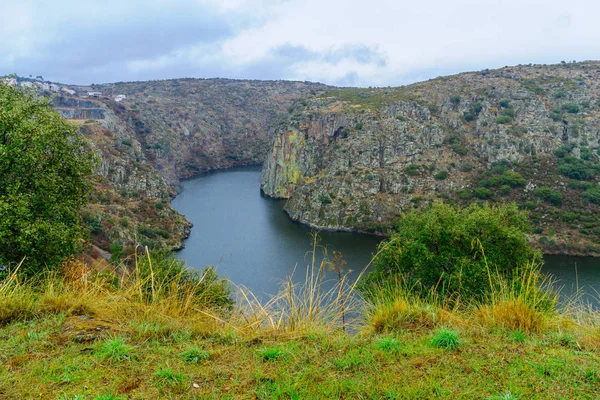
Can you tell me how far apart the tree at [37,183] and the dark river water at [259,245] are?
13737mm

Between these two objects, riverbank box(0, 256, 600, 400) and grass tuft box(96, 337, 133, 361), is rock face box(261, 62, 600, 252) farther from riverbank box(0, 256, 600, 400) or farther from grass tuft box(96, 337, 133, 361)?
grass tuft box(96, 337, 133, 361)

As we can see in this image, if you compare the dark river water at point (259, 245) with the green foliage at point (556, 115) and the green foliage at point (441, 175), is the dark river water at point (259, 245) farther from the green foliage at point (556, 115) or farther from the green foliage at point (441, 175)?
the green foliage at point (556, 115)

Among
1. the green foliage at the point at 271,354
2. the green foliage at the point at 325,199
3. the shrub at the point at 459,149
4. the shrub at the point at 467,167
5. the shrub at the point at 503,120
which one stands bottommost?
the green foliage at the point at 325,199

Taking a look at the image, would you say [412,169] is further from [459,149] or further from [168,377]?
[168,377]

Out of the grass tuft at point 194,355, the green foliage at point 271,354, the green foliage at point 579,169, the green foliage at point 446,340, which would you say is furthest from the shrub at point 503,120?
the grass tuft at point 194,355

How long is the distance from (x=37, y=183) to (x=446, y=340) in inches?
478

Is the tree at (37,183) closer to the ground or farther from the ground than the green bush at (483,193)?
farther from the ground

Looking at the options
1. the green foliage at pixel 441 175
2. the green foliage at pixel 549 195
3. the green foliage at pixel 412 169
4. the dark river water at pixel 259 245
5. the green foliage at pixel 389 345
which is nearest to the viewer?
the green foliage at pixel 389 345

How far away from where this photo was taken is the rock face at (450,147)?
2499 inches

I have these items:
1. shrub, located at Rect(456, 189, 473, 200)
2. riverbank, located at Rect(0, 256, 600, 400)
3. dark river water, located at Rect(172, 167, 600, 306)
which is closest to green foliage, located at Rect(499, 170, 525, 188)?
shrub, located at Rect(456, 189, 473, 200)

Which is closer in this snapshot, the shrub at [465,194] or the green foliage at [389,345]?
the green foliage at [389,345]

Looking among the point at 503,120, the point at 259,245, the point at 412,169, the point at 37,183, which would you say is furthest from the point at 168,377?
the point at 503,120

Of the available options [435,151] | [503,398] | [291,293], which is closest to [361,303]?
[291,293]

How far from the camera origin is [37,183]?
1171 centimetres
